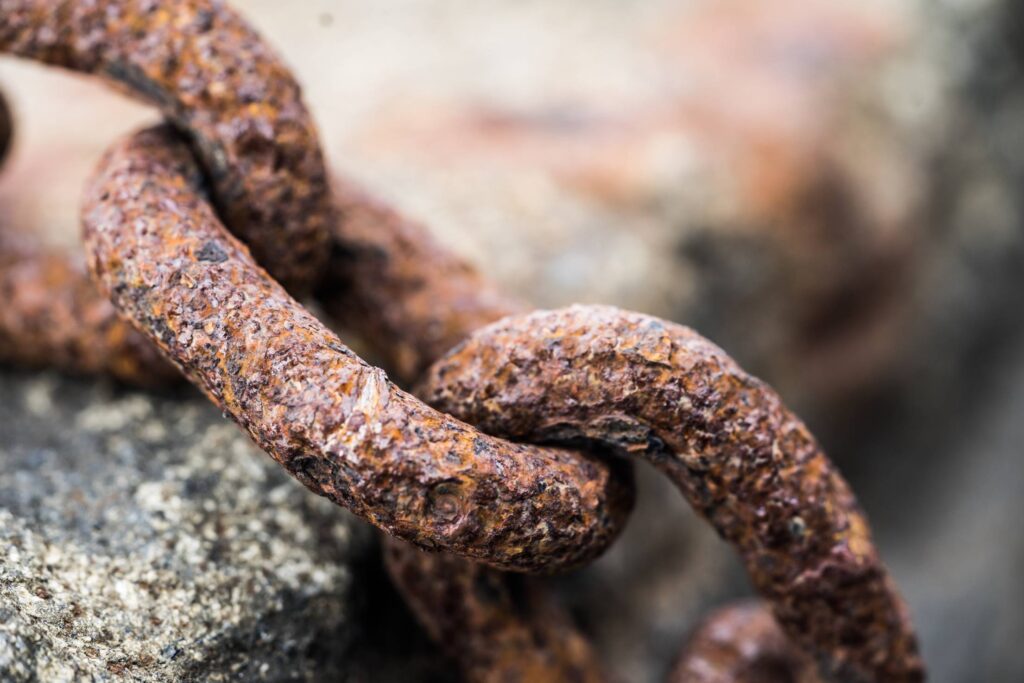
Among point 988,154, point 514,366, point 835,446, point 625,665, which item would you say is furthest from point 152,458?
point 988,154

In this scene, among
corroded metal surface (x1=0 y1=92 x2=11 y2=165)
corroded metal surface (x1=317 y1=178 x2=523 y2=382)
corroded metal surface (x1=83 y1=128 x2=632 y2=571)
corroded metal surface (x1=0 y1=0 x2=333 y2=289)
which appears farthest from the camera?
corroded metal surface (x1=0 y1=92 x2=11 y2=165)

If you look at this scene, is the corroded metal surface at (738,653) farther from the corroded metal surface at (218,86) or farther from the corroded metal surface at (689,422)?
the corroded metal surface at (218,86)

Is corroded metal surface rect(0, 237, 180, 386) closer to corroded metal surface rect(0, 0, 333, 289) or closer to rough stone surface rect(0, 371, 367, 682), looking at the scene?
rough stone surface rect(0, 371, 367, 682)

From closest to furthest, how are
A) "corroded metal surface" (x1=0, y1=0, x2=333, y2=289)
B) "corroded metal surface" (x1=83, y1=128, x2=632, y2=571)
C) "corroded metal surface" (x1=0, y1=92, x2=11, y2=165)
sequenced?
"corroded metal surface" (x1=83, y1=128, x2=632, y2=571) < "corroded metal surface" (x1=0, y1=0, x2=333, y2=289) < "corroded metal surface" (x1=0, y1=92, x2=11, y2=165)

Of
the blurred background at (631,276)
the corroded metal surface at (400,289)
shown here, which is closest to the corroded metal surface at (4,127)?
the blurred background at (631,276)

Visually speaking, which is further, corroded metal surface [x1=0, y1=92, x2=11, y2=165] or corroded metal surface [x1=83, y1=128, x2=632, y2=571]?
corroded metal surface [x1=0, y1=92, x2=11, y2=165]

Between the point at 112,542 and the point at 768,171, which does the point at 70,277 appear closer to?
the point at 112,542

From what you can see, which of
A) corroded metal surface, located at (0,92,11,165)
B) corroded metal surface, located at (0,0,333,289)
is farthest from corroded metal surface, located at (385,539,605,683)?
corroded metal surface, located at (0,92,11,165)
